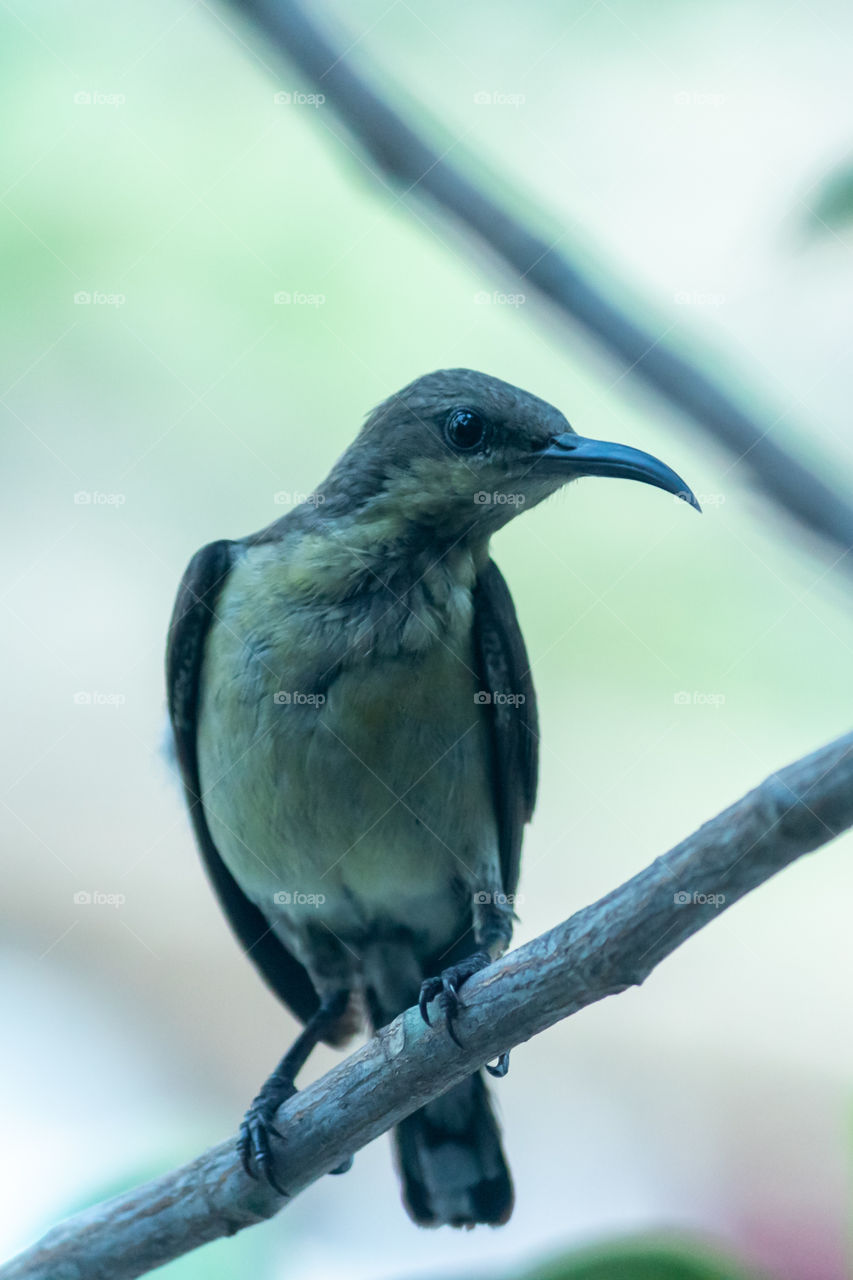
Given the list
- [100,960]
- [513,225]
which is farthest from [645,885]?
[100,960]

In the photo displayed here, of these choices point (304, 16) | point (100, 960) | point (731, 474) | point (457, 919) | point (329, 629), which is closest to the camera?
point (731, 474)

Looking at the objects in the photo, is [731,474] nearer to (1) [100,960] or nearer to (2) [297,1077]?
(2) [297,1077]
